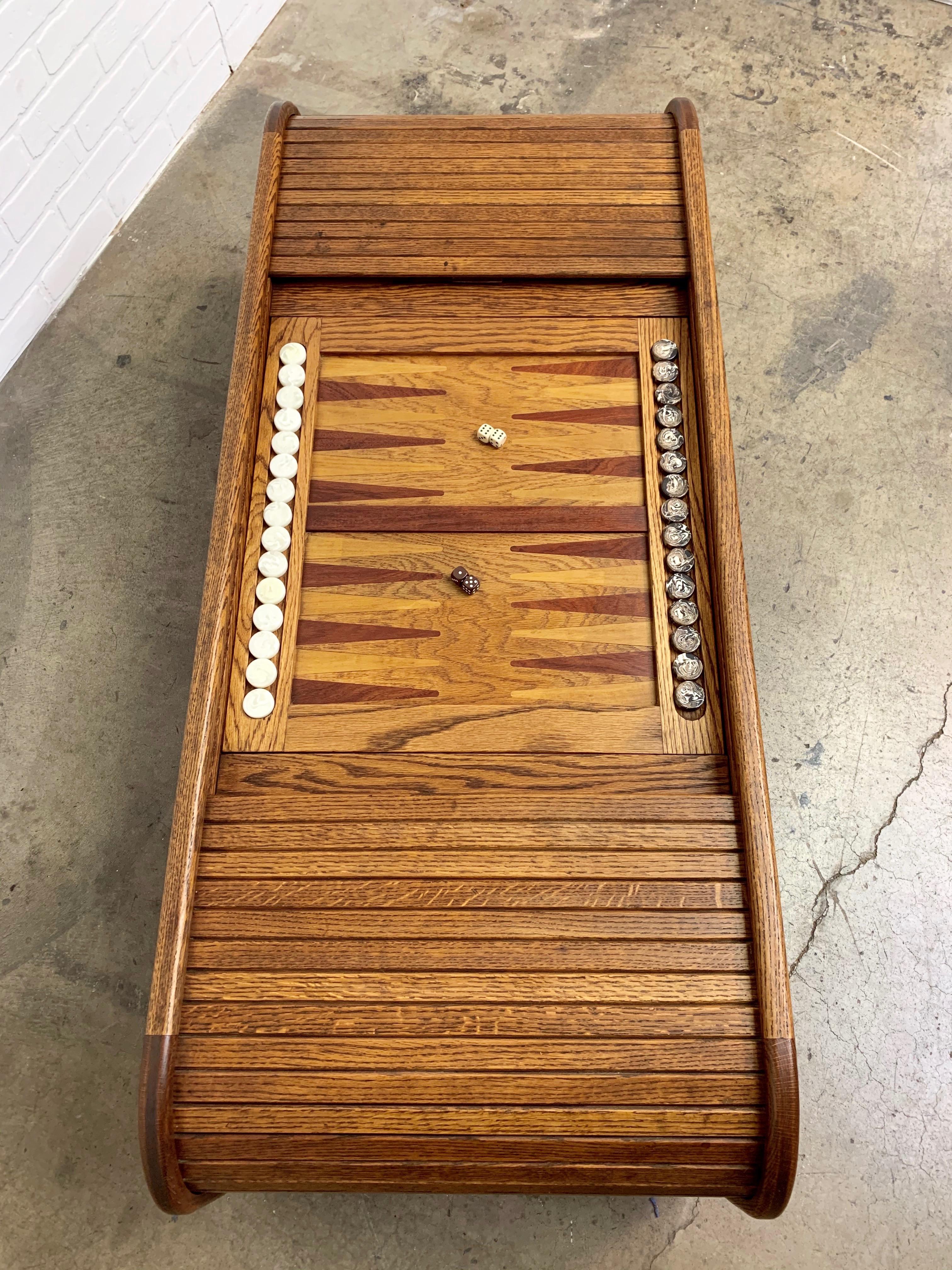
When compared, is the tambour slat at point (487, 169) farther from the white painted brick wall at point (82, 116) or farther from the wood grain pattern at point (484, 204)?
the white painted brick wall at point (82, 116)

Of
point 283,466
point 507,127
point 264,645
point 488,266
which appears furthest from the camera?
point 507,127

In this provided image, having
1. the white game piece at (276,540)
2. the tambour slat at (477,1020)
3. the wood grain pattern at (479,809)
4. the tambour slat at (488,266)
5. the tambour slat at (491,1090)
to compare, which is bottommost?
the tambour slat at (491,1090)

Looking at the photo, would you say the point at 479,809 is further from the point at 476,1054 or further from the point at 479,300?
the point at 479,300

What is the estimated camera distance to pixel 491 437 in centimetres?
194

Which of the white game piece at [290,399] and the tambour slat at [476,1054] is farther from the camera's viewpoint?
the white game piece at [290,399]

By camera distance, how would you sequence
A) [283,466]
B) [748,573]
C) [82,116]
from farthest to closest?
[82,116], [748,573], [283,466]

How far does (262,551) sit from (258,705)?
303 mm

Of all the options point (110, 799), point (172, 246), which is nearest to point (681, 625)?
point (110, 799)

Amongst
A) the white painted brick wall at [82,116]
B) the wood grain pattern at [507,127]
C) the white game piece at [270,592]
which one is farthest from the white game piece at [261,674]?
the white painted brick wall at [82,116]

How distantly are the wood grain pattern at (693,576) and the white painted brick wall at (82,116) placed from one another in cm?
163

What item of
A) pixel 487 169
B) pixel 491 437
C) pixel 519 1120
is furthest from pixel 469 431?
pixel 519 1120

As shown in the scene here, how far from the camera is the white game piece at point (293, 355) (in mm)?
2014

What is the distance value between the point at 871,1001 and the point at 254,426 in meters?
1.73

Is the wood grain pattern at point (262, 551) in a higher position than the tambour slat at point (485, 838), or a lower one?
higher
